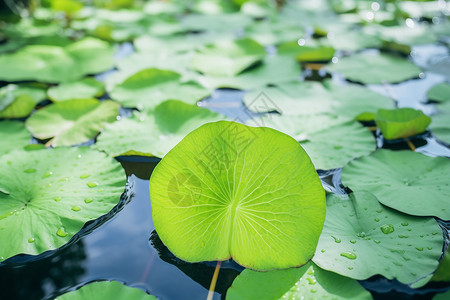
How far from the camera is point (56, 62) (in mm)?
1984

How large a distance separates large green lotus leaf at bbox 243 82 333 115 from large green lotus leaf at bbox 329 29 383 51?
64 cm

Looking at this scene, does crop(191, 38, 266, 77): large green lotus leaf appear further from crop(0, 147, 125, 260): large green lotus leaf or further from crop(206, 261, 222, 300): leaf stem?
crop(206, 261, 222, 300): leaf stem

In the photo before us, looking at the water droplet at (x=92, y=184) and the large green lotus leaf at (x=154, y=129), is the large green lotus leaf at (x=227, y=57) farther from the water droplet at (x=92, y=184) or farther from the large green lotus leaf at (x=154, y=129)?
the water droplet at (x=92, y=184)

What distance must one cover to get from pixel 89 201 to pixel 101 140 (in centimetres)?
35

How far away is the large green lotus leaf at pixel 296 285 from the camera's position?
809 mm

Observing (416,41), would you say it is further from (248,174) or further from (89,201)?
(89,201)

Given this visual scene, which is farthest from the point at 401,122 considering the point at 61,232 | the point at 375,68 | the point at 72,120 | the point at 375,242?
the point at 72,120

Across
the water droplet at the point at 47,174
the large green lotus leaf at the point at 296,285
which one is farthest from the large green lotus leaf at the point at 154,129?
the large green lotus leaf at the point at 296,285

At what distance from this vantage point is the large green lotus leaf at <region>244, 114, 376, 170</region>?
126 cm

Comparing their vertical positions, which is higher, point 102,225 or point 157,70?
point 157,70

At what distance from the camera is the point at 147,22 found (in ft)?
9.02

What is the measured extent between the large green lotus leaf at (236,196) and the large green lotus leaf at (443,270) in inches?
10.7

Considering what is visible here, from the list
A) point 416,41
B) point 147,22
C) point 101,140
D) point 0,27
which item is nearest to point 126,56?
point 147,22

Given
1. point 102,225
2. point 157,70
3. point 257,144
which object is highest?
point 257,144
